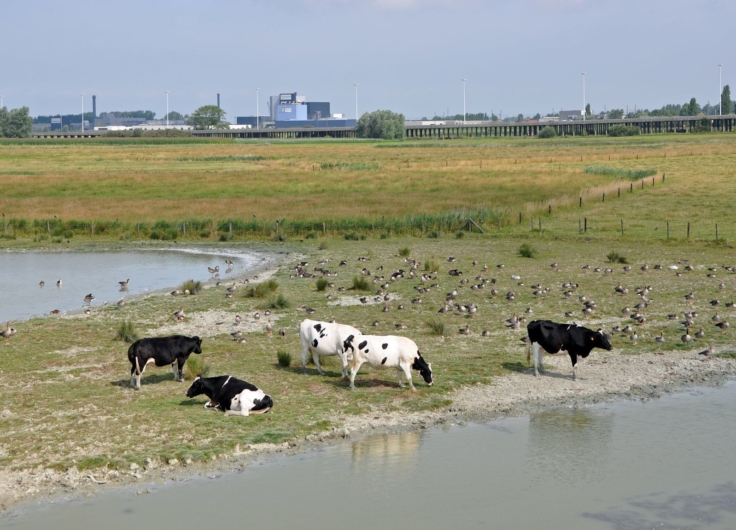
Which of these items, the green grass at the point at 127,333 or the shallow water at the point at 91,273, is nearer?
the green grass at the point at 127,333

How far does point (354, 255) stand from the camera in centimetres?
3769

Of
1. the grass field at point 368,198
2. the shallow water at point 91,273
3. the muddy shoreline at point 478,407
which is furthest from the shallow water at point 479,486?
the grass field at point 368,198

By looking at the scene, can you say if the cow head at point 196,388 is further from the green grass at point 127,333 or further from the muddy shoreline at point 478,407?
the green grass at point 127,333

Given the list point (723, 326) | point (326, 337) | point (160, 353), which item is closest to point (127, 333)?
point (160, 353)

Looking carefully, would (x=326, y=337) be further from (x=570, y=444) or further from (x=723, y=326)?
(x=723, y=326)

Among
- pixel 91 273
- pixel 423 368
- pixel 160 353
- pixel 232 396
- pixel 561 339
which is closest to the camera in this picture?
pixel 232 396

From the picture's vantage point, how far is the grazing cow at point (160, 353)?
1631 cm

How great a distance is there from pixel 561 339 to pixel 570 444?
355cm

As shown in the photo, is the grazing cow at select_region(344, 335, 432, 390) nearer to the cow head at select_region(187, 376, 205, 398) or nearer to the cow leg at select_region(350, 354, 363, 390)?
the cow leg at select_region(350, 354, 363, 390)

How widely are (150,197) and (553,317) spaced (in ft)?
154

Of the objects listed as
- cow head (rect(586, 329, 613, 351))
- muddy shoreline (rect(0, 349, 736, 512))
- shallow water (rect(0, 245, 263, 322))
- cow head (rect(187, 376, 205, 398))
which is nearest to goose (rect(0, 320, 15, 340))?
shallow water (rect(0, 245, 263, 322))

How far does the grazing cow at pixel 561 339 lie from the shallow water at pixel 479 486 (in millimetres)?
2342

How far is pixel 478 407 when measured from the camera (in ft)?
52.7

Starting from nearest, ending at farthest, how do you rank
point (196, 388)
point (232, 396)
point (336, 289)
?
point (232, 396) → point (196, 388) → point (336, 289)
